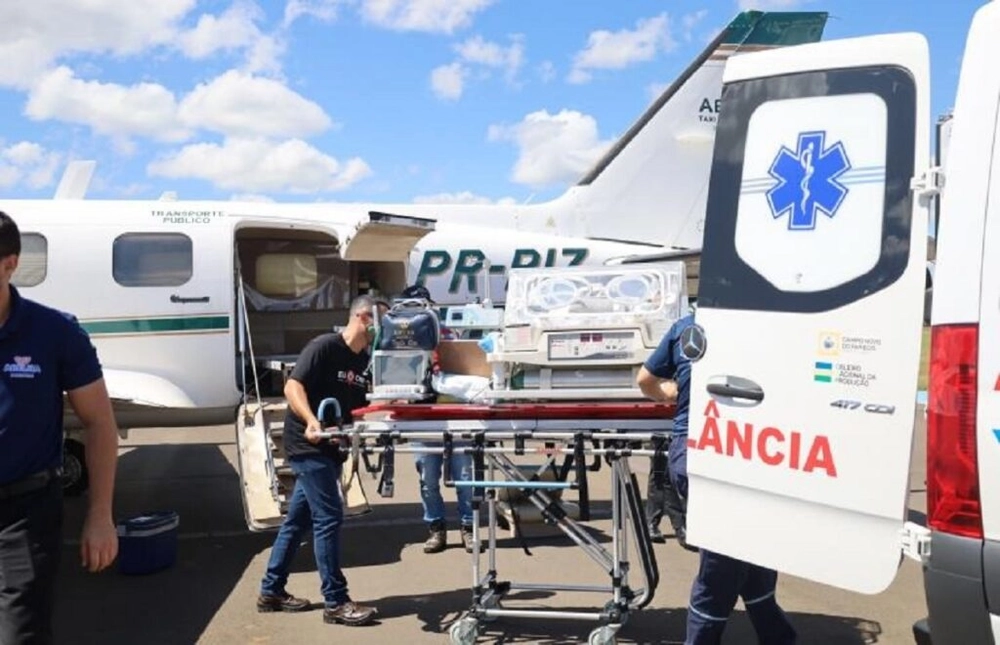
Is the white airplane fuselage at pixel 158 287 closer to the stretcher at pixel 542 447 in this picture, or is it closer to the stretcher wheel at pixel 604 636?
the stretcher at pixel 542 447

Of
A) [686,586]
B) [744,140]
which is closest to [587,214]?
[686,586]

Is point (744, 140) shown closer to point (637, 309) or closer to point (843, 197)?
point (843, 197)

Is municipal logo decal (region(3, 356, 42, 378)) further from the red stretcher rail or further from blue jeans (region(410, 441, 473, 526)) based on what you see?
blue jeans (region(410, 441, 473, 526))

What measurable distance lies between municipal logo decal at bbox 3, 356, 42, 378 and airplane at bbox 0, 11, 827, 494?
5.04 metres

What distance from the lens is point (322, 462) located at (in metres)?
5.13

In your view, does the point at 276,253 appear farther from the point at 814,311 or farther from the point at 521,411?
the point at 814,311

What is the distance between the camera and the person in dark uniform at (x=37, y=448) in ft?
9.63

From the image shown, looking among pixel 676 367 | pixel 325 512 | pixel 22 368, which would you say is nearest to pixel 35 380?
pixel 22 368

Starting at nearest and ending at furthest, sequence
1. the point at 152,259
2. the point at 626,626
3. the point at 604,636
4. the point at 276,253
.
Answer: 1. the point at 604,636
2. the point at 626,626
3. the point at 152,259
4. the point at 276,253

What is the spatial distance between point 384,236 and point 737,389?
5962mm

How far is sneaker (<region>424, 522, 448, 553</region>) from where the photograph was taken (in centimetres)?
677

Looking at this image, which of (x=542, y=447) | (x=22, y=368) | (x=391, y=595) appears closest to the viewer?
(x=22, y=368)

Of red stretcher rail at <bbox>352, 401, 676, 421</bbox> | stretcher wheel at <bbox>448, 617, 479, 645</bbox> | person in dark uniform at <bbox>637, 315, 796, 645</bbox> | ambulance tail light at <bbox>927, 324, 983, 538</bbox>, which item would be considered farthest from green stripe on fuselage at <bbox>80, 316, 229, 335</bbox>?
ambulance tail light at <bbox>927, 324, 983, 538</bbox>

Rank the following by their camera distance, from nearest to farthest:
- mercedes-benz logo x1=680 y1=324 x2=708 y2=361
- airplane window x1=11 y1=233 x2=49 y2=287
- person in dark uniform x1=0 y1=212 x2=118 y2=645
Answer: person in dark uniform x1=0 y1=212 x2=118 y2=645, mercedes-benz logo x1=680 y1=324 x2=708 y2=361, airplane window x1=11 y1=233 x2=49 y2=287
